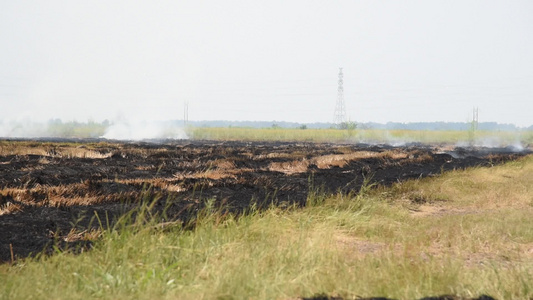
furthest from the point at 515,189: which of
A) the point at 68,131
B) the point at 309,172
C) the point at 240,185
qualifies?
the point at 68,131

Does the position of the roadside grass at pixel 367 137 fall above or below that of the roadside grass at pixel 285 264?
below

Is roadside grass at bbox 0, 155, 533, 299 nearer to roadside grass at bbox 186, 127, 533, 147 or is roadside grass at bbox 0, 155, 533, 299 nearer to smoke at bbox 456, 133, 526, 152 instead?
roadside grass at bbox 186, 127, 533, 147

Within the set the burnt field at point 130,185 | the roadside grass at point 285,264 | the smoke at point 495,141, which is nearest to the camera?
the roadside grass at point 285,264

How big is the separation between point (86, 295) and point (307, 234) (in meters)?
4.21

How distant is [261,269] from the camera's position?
21.9ft

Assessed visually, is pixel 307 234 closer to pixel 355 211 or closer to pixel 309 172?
pixel 355 211

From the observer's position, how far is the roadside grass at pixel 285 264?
5887 mm

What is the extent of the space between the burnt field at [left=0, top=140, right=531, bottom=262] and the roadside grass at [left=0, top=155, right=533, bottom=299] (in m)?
0.52

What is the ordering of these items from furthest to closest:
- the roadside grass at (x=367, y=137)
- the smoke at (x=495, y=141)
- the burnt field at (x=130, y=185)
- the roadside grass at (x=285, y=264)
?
1. the roadside grass at (x=367, y=137)
2. the smoke at (x=495, y=141)
3. the burnt field at (x=130, y=185)
4. the roadside grass at (x=285, y=264)

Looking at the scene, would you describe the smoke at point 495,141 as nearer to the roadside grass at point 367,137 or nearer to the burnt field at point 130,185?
the roadside grass at point 367,137

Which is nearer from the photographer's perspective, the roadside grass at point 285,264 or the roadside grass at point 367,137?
the roadside grass at point 285,264

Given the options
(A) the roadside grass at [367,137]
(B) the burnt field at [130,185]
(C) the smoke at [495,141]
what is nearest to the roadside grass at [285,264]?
(B) the burnt field at [130,185]

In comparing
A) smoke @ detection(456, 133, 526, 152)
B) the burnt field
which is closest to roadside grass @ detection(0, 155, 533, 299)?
the burnt field

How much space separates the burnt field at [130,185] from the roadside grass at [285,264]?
0.52 metres
